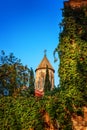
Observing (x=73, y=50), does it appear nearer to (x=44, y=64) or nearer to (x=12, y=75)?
(x=12, y=75)

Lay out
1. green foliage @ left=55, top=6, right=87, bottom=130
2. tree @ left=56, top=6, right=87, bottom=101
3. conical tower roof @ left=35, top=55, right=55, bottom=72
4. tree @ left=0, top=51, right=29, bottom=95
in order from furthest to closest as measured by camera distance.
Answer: conical tower roof @ left=35, top=55, right=55, bottom=72 → tree @ left=0, top=51, right=29, bottom=95 → tree @ left=56, top=6, right=87, bottom=101 → green foliage @ left=55, top=6, right=87, bottom=130

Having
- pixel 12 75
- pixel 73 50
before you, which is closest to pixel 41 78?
pixel 12 75

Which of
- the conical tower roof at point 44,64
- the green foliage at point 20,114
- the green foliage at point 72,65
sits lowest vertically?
the green foliage at point 20,114

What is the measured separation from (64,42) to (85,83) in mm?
2867

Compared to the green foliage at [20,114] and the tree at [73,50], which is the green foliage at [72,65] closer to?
the tree at [73,50]

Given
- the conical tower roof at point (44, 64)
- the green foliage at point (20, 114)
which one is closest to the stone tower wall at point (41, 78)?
the conical tower roof at point (44, 64)

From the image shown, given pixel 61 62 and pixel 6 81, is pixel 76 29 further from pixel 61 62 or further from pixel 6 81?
pixel 6 81

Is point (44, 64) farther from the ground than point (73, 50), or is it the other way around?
point (44, 64)

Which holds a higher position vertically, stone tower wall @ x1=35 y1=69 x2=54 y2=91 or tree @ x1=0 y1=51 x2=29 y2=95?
stone tower wall @ x1=35 y1=69 x2=54 y2=91

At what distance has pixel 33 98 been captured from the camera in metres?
16.1

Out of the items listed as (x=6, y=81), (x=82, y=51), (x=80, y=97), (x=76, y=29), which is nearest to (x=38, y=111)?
(x=80, y=97)

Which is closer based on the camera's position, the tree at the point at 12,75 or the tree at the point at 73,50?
the tree at the point at 73,50

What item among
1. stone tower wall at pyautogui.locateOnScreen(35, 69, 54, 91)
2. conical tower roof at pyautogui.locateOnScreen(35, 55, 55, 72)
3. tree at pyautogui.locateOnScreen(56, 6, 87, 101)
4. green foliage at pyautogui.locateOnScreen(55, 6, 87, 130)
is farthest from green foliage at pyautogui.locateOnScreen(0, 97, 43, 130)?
conical tower roof at pyautogui.locateOnScreen(35, 55, 55, 72)

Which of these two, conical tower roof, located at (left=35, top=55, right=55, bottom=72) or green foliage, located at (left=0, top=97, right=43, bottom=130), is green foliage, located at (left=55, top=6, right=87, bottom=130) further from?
conical tower roof, located at (left=35, top=55, right=55, bottom=72)
